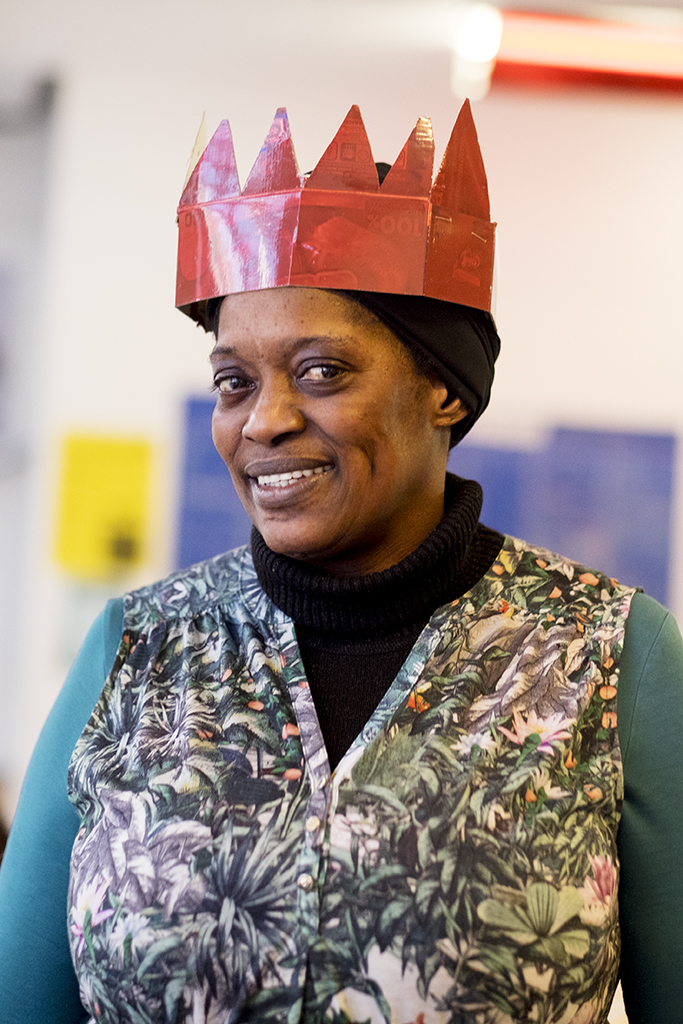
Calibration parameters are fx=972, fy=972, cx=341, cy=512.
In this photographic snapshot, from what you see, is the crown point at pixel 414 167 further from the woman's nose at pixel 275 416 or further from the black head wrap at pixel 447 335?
the woman's nose at pixel 275 416

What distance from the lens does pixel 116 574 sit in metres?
2.56

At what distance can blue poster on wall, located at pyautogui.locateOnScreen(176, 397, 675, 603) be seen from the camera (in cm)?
262

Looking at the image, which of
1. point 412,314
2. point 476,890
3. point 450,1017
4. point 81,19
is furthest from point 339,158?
point 81,19

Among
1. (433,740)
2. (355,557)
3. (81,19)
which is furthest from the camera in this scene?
(81,19)

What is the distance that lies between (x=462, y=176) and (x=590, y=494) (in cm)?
167

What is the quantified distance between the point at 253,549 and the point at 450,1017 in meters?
0.53

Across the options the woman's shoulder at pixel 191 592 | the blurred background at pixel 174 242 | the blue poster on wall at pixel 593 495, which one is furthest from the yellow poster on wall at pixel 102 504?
the woman's shoulder at pixel 191 592

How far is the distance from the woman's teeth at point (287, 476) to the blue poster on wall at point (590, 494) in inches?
63.0

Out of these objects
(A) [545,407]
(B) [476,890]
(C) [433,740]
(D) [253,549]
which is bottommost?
(B) [476,890]

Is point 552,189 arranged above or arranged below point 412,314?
above

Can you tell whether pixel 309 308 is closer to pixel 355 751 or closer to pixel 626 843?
pixel 355 751

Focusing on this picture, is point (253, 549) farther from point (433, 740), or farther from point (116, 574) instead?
point (116, 574)

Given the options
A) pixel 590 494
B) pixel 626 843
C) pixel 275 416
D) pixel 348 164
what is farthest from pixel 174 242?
pixel 626 843

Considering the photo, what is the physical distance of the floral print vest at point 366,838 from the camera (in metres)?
0.87
